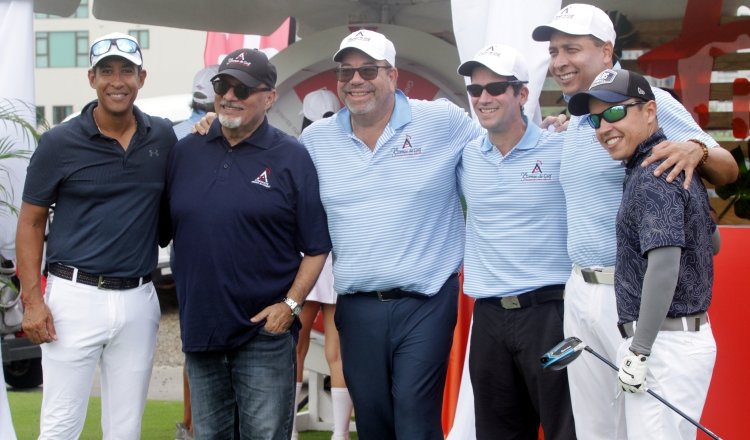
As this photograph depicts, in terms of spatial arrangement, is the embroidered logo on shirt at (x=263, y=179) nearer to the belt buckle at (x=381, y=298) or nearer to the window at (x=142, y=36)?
the belt buckle at (x=381, y=298)

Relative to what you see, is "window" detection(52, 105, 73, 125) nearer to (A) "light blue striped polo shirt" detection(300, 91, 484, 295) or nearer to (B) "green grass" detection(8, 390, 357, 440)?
(B) "green grass" detection(8, 390, 357, 440)

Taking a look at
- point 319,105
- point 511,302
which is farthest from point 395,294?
point 319,105

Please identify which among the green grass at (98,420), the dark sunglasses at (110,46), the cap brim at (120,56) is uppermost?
the dark sunglasses at (110,46)

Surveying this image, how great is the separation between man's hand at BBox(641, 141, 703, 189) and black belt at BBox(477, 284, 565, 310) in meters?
0.89

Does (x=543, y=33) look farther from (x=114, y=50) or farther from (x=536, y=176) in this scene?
(x=114, y=50)

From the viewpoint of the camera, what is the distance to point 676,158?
3.89 m

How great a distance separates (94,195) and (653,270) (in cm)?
238

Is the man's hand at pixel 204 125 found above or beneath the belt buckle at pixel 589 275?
above

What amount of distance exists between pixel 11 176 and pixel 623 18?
4552 mm

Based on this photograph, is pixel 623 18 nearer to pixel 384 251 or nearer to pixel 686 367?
pixel 384 251

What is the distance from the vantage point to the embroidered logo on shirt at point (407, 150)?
490cm

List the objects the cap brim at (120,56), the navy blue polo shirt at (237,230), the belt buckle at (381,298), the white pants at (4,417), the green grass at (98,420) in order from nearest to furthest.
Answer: the navy blue polo shirt at (237,230) → the belt buckle at (381,298) → the cap brim at (120,56) → the white pants at (4,417) → the green grass at (98,420)

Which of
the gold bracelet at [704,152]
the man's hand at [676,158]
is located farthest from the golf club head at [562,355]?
the gold bracelet at [704,152]

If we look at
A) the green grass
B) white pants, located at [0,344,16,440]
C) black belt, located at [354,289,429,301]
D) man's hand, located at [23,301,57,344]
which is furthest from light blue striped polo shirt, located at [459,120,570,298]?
Answer: the green grass
